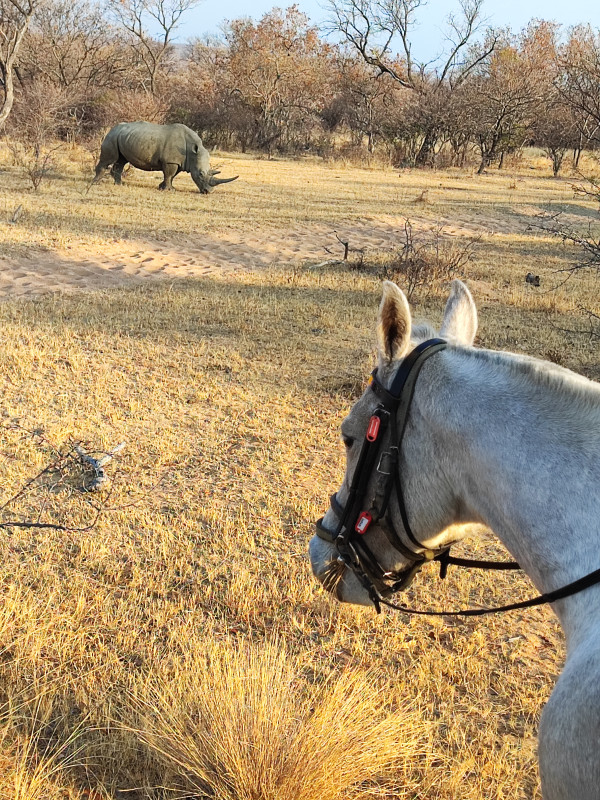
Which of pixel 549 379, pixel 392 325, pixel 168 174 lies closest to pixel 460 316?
pixel 392 325

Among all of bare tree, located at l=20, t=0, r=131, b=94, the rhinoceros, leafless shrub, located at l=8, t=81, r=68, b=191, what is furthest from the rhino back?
bare tree, located at l=20, t=0, r=131, b=94

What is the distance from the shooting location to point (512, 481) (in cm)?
151

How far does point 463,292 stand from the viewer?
2.11 metres

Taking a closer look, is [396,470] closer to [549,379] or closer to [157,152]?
[549,379]

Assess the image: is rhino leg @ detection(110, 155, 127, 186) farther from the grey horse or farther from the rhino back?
the grey horse

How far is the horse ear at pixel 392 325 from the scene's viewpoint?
5.65ft

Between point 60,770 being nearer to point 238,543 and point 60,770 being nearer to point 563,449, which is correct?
point 238,543

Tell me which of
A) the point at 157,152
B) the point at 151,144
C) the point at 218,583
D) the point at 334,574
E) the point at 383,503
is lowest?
the point at 218,583

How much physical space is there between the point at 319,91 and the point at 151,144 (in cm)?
2524

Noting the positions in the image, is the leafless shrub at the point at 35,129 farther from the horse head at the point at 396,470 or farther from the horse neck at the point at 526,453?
the horse neck at the point at 526,453

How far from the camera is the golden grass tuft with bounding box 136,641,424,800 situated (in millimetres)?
2178

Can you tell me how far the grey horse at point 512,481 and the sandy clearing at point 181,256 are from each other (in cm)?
801

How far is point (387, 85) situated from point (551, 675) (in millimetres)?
42362

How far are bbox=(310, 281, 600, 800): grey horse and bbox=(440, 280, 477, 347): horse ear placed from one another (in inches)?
2.9
